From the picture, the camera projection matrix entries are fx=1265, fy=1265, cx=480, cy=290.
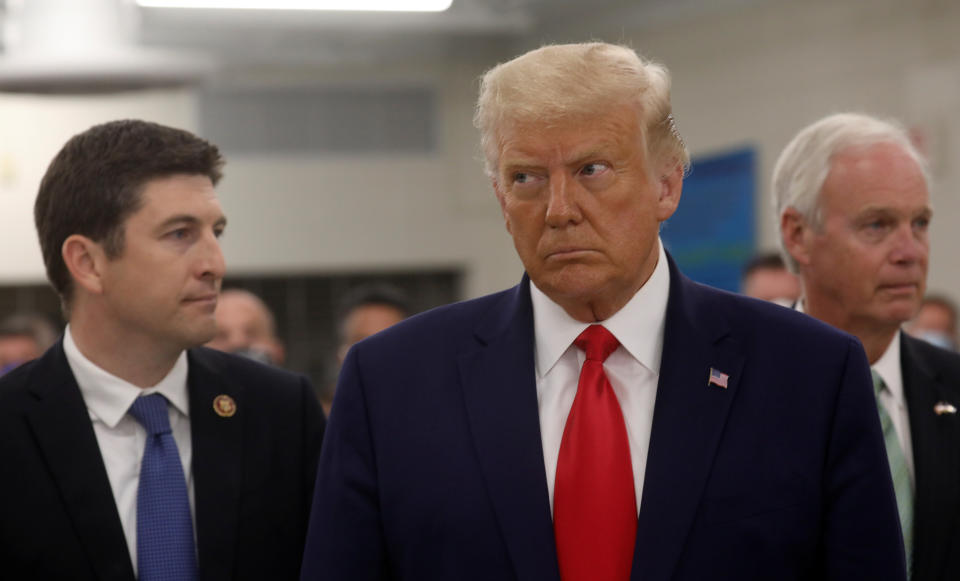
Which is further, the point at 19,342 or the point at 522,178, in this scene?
the point at 19,342

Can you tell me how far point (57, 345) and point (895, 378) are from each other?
1623 mm

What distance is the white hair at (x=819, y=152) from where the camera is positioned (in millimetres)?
2545

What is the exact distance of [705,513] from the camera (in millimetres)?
1712

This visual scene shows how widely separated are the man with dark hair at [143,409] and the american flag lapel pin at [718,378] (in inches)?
38.1

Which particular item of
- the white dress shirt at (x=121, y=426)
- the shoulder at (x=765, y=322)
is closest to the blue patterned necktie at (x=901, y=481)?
the shoulder at (x=765, y=322)

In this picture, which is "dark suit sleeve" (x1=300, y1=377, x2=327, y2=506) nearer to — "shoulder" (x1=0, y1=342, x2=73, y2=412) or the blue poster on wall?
"shoulder" (x1=0, y1=342, x2=73, y2=412)

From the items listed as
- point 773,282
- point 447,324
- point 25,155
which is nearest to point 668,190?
point 447,324

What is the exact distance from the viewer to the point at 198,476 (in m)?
2.33

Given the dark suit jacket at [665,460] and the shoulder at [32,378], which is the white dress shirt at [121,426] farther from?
the dark suit jacket at [665,460]

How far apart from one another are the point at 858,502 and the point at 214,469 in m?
1.19

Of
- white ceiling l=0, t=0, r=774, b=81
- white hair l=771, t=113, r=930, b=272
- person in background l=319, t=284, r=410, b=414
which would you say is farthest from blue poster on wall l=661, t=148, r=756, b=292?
white hair l=771, t=113, r=930, b=272

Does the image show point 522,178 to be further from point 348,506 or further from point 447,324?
point 348,506

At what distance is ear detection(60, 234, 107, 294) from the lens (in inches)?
95.0

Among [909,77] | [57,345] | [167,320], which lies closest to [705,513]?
[167,320]
